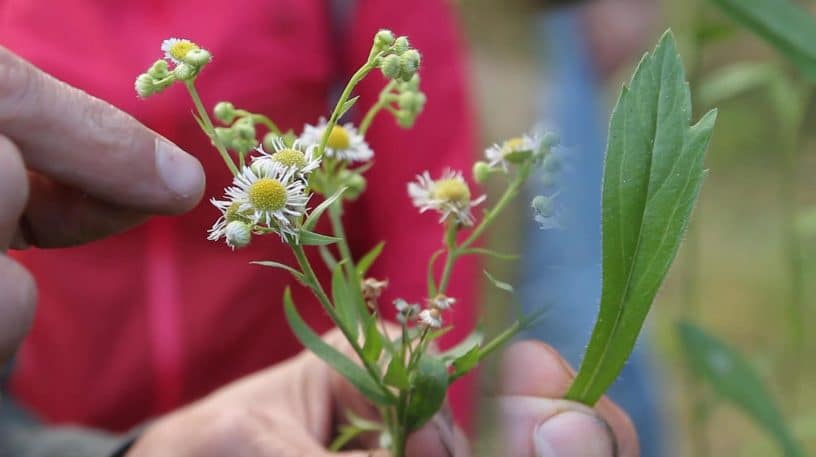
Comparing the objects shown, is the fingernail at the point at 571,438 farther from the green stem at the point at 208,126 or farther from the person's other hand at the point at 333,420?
the green stem at the point at 208,126

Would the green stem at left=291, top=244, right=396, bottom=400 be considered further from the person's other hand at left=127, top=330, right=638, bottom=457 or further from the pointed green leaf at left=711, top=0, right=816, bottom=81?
the pointed green leaf at left=711, top=0, right=816, bottom=81

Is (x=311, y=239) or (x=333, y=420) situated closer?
(x=311, y=239)

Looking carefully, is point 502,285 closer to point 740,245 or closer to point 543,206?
point 543,206

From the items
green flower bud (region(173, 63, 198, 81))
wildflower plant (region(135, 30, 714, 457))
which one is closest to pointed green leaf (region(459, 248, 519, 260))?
wildflower plant (region(135, 30, 714, 457))

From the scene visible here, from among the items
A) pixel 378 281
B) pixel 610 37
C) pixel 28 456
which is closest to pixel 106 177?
pixel 378 281

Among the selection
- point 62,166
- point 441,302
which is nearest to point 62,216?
point 62,166

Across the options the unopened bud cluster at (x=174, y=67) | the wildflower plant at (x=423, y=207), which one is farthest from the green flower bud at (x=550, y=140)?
the unopened bud cluster at (x=174, y=67)

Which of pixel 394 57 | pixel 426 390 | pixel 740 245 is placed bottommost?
pixel 740 245
